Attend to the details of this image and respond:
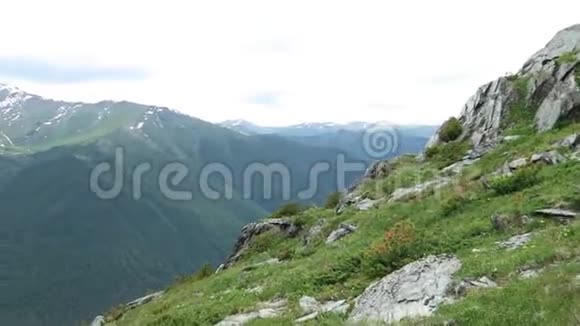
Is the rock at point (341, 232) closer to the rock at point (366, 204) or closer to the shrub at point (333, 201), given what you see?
the rock at point (366, 204)

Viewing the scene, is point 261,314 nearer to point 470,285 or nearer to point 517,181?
point 470,285

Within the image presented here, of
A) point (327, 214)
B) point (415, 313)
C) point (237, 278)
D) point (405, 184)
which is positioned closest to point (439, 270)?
point (415, 313)

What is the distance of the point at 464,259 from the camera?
17953 mm

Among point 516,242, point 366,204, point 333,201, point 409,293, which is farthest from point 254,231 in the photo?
point 409,293

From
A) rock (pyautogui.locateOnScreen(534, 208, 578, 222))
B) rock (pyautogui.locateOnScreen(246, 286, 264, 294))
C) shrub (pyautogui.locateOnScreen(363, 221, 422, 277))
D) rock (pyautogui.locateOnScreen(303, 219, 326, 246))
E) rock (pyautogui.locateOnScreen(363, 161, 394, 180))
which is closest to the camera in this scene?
rock (pyautogui.locateOnScreen(534, 208, 578, 222))

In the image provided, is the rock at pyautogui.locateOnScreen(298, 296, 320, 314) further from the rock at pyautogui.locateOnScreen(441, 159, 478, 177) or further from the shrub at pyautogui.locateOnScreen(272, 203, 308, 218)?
the shrub at pyautogui.locateOnScreen(272, 203, 308, 218)

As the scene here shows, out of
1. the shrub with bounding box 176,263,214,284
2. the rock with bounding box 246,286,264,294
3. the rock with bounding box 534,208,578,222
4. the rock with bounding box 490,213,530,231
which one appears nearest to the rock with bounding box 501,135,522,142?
the rock with bounding box 490,213,530,231

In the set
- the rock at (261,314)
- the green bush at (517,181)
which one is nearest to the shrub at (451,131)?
the green bush at (517,181)

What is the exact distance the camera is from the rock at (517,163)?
92.8 ft

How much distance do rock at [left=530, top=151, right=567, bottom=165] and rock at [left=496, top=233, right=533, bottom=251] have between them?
825 cm

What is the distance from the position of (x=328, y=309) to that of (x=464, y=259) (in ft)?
14.4

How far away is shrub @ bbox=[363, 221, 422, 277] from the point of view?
20.5 m

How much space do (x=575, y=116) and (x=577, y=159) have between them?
8851 mm

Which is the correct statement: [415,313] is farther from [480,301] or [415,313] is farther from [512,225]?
[512,225]
